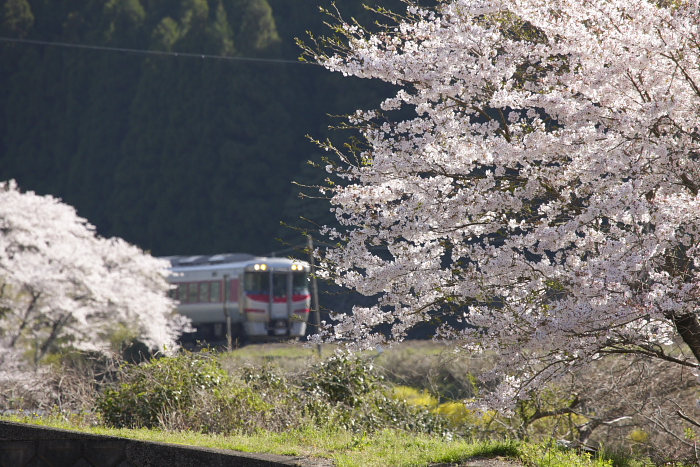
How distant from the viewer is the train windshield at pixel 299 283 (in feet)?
79.2

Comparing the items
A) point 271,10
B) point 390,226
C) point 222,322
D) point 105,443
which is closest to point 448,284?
point 390,226

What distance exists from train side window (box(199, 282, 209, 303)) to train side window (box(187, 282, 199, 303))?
143mm

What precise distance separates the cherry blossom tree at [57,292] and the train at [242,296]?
246cm

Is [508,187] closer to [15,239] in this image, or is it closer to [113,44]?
[15,239]

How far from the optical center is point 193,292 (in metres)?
24.8

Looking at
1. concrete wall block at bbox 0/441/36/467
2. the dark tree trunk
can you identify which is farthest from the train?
the dark tree trunk

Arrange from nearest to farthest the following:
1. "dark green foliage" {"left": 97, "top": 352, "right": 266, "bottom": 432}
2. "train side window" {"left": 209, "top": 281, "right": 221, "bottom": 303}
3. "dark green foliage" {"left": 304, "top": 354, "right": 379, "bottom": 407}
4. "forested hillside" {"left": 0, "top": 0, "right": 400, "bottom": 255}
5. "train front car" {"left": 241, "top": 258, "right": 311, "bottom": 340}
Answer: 1. "dark green foliage" {"left": 97, "top": 352, "right": 266, "bottom": 432}
2. "dark green foliage" {"left": 304, "top": 354, "right": 379, "bottom": 407}
3. "train front car" {"left": 241, "top": 258, "right": 311, "bottom": 340}
4. "train side window" {"left": 209, "top": 281, "right": 221, "bottom": 303}
5. "forested hillside" {"left": 0, "top": 0, "right": 400, "bottom": 255}

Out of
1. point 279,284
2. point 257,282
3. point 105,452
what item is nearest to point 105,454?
point 105,452

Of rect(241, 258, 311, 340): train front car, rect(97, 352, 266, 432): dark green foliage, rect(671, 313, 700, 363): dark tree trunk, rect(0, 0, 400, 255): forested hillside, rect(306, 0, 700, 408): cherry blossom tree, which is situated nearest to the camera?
rect(306, 0, 700, 408): cherry blossom tree

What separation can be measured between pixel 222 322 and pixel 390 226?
63.7 feet

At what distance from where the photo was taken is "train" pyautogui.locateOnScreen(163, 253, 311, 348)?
23312 millimetres

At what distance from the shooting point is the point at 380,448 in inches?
241

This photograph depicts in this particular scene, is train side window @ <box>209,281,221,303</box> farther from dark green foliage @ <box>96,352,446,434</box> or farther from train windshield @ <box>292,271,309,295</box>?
dark green foliage @ <box>96,352,446,434</box>

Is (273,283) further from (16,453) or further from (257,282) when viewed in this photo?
(16,453)
